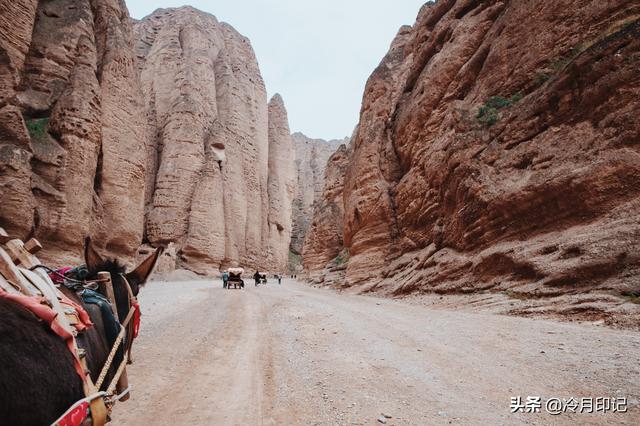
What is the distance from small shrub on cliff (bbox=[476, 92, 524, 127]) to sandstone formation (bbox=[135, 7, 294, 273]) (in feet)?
99.3

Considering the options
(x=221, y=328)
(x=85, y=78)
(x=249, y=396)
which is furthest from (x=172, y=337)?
(x=85, y=78)

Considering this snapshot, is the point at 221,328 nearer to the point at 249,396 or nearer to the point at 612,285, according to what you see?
the point at 249,396

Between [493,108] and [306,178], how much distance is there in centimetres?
7947

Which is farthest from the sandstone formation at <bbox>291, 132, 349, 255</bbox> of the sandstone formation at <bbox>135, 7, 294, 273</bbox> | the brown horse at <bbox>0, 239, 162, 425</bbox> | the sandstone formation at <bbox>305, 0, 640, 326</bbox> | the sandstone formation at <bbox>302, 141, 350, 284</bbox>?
the brown horse at <bbox>0, 239, 162, 425</bbox>

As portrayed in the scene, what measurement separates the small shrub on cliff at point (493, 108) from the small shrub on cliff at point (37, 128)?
20.3 m

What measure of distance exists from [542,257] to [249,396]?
27.1 ft

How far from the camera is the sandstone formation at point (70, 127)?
1352cm

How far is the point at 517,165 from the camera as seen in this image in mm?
10766

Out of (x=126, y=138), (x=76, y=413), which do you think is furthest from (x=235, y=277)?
(x=76, y=413)

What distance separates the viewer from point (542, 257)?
27.4 feet

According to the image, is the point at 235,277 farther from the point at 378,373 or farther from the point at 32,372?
the point at 32,372

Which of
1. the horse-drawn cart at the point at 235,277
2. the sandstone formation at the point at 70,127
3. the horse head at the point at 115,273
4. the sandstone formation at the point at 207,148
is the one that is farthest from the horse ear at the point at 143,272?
the sandstone formation at the point at 207,148

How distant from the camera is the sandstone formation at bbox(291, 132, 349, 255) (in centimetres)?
7438

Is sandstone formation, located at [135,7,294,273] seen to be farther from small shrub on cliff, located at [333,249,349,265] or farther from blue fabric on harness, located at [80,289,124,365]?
blue fabric on harness, located at [80,289,124,365]
